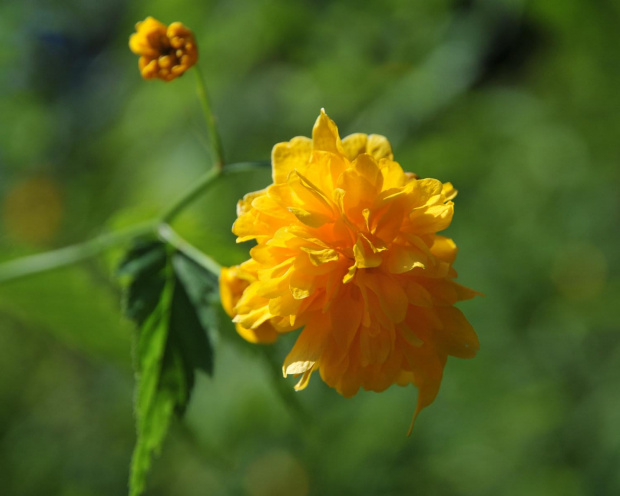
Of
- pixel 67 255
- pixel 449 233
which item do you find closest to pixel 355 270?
pixel 67 255

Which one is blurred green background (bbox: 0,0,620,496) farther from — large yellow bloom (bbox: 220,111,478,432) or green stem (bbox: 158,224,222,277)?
large yellow bloom (bbox: 220,111,478,432)

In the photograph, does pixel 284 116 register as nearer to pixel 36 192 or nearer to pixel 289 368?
pixel 36 192

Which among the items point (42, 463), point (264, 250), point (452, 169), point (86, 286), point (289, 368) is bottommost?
point (42, 463)

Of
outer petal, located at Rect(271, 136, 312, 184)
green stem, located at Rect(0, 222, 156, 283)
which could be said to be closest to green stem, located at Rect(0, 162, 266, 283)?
green stem, located at Rect(0, 222, 156, 283)

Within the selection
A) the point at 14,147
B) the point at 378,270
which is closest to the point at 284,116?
the point at 14,147

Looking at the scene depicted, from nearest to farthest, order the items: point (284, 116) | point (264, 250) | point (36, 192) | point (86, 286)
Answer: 1. point (264, 250)
2. point (86, 286)
3. point (284, 116)
4. point (36, 192)

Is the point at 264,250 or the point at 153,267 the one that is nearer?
the point at 264,250

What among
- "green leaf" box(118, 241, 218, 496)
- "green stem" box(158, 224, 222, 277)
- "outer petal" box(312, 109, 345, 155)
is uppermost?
"outer petal" box(312, 109, 345, 155)
